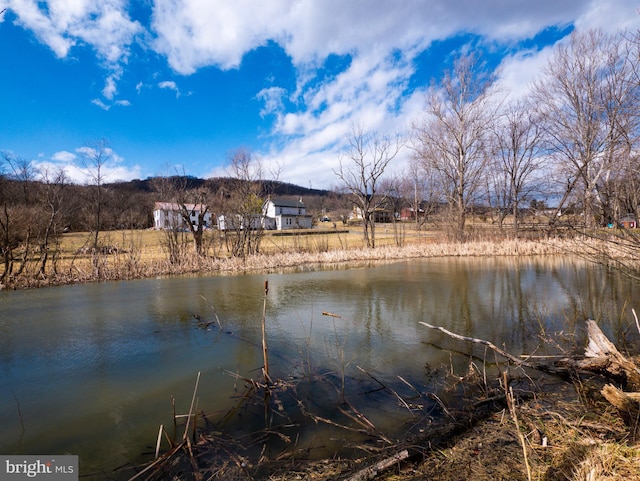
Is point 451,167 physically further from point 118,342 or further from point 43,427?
point 43,427

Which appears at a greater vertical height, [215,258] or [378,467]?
[215,258]

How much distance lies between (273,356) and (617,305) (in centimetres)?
726

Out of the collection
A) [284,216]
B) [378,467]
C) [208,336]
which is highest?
[284,216]

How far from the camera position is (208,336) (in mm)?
5902

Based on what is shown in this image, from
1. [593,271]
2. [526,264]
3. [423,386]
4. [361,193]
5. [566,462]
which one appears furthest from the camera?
[361,193]

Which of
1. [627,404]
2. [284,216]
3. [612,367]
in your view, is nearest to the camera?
[627,404]

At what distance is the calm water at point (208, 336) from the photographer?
3459 millimetres

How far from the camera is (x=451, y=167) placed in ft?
76.6

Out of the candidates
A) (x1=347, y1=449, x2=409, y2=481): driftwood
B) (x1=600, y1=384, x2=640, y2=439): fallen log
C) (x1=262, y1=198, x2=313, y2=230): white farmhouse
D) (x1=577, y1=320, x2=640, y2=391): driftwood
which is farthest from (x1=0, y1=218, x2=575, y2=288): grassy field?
(x1=262, y1=198, x2=313, y2=230): white farmhouse

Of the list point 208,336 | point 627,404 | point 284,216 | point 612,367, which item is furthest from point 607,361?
point 284,216

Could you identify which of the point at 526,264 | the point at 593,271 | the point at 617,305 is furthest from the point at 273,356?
the point at 526,264

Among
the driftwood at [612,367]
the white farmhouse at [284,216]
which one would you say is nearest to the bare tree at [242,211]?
the driftwood at [612,367]

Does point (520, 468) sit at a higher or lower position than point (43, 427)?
higher

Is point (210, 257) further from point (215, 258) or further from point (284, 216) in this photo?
point (284, 216)
